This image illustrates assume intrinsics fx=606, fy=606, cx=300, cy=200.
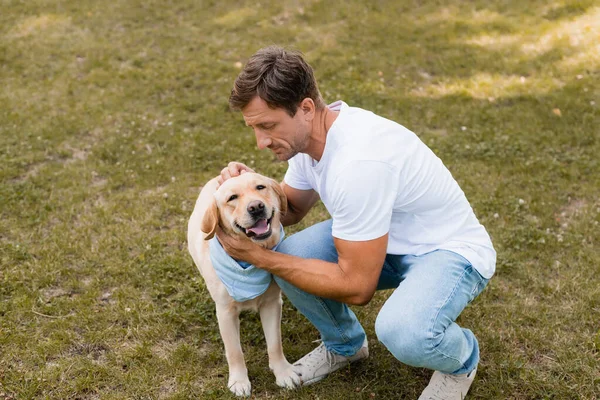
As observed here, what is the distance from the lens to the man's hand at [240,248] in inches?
118

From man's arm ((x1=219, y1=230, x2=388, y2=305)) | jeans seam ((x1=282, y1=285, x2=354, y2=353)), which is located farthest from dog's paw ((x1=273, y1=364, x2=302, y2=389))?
man's arm ((x1=219, y1=230, x2=388, y2=305))

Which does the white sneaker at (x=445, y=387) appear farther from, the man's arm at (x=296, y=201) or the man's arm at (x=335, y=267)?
the man's arm at (x=296, y=201)

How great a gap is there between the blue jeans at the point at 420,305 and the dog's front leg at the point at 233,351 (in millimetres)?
335

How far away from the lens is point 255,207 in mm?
3000

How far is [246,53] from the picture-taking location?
7.98 metres

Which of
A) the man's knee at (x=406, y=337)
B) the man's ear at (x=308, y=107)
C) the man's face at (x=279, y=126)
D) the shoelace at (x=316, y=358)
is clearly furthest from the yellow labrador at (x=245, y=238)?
the man's knee at (x=406, y=337)

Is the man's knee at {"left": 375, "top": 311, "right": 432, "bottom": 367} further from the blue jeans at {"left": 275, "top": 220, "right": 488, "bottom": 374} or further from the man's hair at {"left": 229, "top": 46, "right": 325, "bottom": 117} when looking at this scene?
the man's hair at {"left": 229, "top": 46, "right": 325, "bottom": 117}

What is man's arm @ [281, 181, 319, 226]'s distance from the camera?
3480mm

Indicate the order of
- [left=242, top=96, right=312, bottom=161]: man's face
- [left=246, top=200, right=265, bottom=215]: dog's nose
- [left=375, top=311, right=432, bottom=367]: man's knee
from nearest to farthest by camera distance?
[left=375, top=311, right=432, bottom=367]: man's knee, [left=242, top=96, right=312, bottom=161]: man's face, [left=246, top=200, right=265, bottom=215]: dog's nose

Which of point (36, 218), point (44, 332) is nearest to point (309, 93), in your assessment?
point (44, 332)

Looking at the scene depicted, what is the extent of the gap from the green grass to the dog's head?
0.91 meters

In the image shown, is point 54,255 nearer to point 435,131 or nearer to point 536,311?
point 536,311

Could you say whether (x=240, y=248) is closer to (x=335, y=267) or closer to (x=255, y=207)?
(x=255, y=207)

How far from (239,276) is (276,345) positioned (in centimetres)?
57
